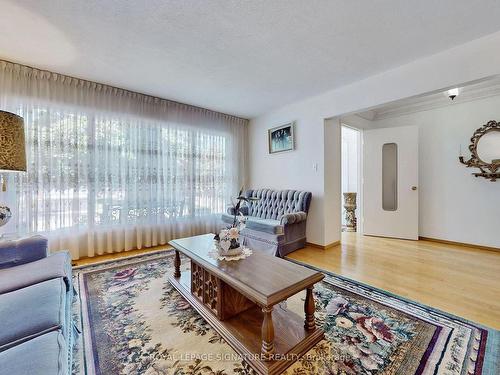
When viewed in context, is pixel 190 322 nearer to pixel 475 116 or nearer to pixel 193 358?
pixel 193 358

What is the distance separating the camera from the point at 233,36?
82.7 inches

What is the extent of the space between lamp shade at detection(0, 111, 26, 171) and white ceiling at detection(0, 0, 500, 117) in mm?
902

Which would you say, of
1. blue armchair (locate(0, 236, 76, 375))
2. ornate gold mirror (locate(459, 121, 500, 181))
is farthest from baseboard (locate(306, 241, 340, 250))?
blue armchair (locate(0, 236, 76, 375))

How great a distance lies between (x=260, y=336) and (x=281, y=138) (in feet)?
11.0

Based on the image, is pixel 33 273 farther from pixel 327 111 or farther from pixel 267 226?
pixel 327 111

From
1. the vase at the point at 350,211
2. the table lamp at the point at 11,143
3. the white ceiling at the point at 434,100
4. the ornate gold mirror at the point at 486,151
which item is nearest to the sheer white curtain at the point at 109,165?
the table lamp at the point at 11,143

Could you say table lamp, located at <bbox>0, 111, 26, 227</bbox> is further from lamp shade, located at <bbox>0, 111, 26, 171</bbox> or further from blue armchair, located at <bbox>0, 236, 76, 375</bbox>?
blue armchair, located at <bbox>0, 236, 76, 375</bbox>

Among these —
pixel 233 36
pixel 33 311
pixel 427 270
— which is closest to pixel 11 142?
pixel 33 311

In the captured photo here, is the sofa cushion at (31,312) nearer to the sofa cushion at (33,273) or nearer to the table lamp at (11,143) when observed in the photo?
the sofa cushion at (33,273)

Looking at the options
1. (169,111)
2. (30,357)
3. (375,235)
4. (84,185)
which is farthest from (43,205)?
(375,235)

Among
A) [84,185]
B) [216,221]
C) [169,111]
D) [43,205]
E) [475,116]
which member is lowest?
[216,221]

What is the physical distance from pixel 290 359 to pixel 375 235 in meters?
3.64

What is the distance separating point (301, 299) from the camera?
1.97m

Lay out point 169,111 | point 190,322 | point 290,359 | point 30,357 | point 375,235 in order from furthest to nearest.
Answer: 1. point 375,235
2. point 169,111
3. point 190,322
4. point 290,359
5. point 30,357
